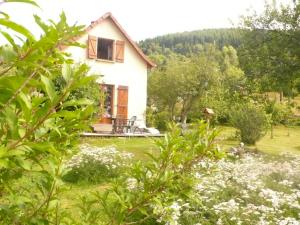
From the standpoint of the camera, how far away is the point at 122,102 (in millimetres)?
25094

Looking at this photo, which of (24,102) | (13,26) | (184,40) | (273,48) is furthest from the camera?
(184,40)

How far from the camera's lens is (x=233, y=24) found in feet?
67.0

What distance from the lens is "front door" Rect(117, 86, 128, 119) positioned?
24969 mm

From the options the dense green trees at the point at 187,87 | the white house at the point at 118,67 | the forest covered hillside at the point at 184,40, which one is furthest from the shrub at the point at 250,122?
the forest covered hillside at the point at 184,40

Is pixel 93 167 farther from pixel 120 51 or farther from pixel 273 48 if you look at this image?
pixel 120 51

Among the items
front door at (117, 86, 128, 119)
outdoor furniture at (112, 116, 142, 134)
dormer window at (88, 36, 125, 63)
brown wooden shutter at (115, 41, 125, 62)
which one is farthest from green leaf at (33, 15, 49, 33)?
brown wooden shutter at (115, 41, 125, 62)

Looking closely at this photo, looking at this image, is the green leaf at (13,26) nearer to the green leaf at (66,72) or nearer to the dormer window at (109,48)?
the green leaf at (66,72)

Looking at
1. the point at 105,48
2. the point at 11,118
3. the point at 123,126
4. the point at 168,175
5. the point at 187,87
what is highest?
the point at 105,48

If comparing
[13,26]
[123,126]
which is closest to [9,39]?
[13,26]

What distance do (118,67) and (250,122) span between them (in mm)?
8912

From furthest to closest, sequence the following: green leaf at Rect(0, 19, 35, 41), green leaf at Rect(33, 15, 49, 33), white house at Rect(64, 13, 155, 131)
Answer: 1. white house at Rect(64, 13, 155, 131)
2. green leaf at Rect(33, 15, 49, 33)
3. green leaf at Rect(0, 19, 35, 41)

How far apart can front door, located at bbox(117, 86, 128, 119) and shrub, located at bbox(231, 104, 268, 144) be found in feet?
22.8

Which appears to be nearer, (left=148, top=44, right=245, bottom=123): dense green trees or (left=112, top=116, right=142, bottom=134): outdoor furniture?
(left=112, top=116, right=142, bottom=134): outdoor furniture

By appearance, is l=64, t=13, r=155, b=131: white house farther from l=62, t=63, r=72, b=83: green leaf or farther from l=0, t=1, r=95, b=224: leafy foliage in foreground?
l=62, t=63, r=72, b=83: green leaf
